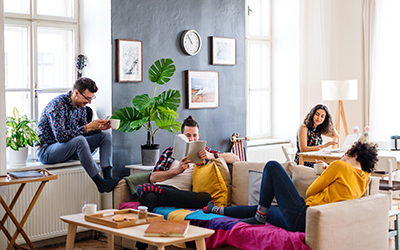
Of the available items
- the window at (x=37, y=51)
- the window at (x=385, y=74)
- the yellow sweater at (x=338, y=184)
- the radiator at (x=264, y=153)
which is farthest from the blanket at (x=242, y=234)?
the window at (x=385, y=74)

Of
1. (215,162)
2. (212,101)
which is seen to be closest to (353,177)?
(215,162)

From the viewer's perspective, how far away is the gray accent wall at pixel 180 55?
196 inches

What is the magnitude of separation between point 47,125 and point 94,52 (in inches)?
37.1

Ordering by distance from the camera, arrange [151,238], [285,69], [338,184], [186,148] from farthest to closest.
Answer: [285,69] → [186,148] → [338,184] → [151,238]

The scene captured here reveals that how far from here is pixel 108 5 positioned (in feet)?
16.1

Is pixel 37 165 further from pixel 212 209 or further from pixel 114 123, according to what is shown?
pixel 212 209

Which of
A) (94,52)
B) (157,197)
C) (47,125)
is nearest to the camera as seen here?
(157,197)

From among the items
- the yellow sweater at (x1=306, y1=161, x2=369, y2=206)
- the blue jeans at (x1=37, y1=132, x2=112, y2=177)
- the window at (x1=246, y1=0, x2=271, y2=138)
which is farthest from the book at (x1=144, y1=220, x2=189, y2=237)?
the window at (x1=246, y1=0, x2=271, y2=138)

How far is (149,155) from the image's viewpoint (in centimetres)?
492

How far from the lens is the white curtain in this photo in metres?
7.16

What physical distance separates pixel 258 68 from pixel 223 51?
141cm

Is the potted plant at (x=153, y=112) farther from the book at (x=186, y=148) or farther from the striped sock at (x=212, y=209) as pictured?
the striped sock at (x=212, y=209)

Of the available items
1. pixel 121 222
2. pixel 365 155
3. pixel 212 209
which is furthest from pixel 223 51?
pixel 121 222

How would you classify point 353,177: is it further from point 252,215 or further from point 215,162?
point 215,162
